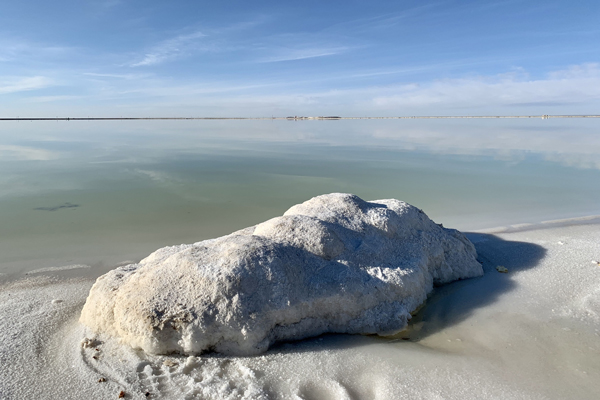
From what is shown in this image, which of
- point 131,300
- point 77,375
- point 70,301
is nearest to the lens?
point 77,375

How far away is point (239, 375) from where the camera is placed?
361 cm

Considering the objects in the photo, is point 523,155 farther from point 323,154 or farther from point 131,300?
point 131,300

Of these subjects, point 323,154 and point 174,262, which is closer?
point 174,262

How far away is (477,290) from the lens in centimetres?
554

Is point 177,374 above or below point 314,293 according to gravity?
below

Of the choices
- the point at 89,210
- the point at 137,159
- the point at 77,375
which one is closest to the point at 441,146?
the point at 137,159

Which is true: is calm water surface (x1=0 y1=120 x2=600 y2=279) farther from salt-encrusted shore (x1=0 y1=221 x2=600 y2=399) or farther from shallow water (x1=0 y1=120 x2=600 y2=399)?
salt-encrusted shore (x1=0 y1=221 x2=600 y2=399)

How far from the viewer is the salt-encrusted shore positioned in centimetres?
345

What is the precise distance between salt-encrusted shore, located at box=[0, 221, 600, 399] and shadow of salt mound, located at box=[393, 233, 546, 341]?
0.02 meters

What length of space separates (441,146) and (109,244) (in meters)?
19.7

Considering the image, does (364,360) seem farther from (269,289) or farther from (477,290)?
(477,290)

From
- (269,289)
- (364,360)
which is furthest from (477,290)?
(269,289)

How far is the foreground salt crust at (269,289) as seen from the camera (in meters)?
3.87

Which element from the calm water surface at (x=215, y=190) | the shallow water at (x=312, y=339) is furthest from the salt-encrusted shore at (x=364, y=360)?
the calm water surface at (x=215, y=190)
